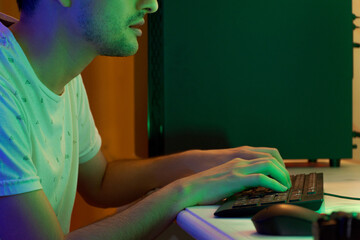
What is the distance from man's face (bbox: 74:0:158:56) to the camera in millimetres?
870

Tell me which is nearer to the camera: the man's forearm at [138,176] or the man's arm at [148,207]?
the man's arm at [148,207]

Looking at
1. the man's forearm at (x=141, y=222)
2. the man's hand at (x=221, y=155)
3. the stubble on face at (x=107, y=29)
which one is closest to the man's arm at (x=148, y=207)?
the man's forearm at (x=141, y=222)

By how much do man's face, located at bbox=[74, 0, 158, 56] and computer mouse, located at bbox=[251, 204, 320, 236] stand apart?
0.54 m

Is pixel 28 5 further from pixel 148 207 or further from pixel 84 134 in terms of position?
pixel 148 207

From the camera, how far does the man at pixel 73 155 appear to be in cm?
63

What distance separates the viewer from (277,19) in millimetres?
1115

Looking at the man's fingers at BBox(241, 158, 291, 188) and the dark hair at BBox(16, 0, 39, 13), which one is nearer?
the man's fingers at BBox(241, 158, 291, 188)

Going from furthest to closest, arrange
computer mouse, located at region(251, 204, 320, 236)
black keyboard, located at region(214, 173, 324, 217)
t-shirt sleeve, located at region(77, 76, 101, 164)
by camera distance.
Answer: t-shirt sleeve, located at region(77, 76, 101, 164)
black keyboard, located at region(214, 173, 324, 217)
computer mouse, located at region(251, 204, 320, 236)

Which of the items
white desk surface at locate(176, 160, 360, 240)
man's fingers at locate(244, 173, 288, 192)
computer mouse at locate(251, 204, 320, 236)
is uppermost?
computer mouse at locate(251, 204, 320, 236)

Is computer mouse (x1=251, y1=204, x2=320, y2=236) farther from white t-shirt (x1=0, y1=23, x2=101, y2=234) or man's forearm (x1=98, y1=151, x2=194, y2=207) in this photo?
man's forearm (x1=98, y1=151, x2=194, y2=207)


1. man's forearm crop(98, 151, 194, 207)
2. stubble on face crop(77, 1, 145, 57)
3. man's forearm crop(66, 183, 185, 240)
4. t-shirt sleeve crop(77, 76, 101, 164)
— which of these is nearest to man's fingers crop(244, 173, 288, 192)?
man's forearm crop(66, 183, 185, 240)

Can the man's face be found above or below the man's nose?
below

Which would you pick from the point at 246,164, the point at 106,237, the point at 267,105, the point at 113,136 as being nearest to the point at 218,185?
the point at 246,164

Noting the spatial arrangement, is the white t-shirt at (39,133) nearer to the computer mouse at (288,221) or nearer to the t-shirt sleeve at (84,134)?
the t-shirt sleeve at (84,134)
